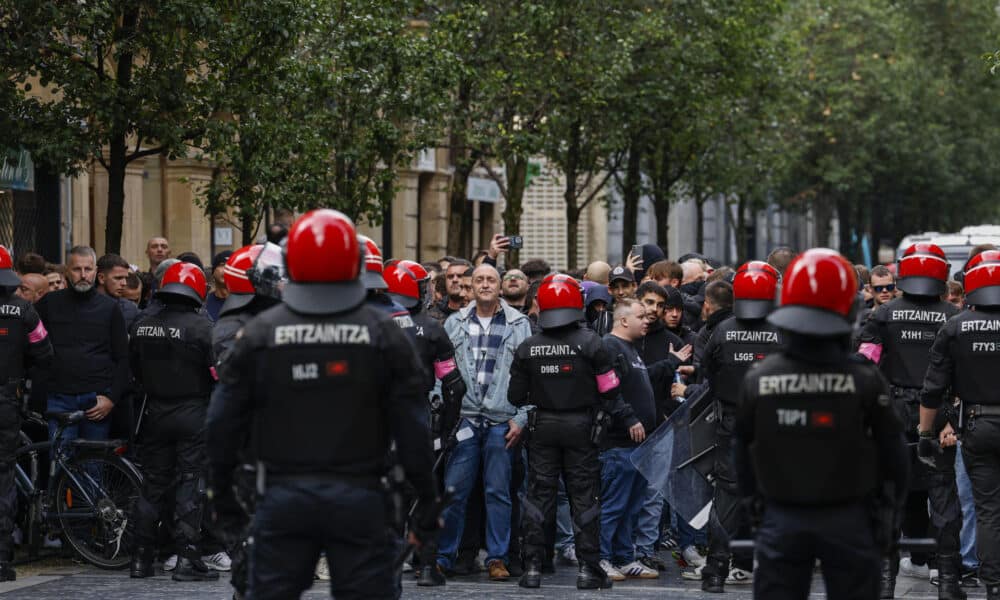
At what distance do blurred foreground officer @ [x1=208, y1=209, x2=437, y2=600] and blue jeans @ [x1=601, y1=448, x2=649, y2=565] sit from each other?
5692mm

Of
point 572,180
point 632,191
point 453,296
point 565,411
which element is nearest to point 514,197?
point 572,180

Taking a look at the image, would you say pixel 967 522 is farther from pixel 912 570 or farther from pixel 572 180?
pixel 572 180

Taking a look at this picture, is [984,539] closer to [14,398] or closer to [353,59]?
[14,398]

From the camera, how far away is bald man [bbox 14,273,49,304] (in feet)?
41.8

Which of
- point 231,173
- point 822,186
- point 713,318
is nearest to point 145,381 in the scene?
point 713,318

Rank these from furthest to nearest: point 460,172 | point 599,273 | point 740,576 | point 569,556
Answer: point 460,172, point 599,273, point 569,556, point 740,576

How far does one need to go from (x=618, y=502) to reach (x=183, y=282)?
124 inches

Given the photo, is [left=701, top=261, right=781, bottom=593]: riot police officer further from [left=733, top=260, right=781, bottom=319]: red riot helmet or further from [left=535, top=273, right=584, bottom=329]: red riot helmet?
[left=535, top=273, right=584, bottom=329]: red riot helmet

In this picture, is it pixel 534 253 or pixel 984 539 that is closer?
pixel 984 539

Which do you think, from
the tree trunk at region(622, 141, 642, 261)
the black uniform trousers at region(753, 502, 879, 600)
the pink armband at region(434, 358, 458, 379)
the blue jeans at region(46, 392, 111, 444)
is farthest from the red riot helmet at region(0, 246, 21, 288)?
the tree trunk at region(622, 141, 642, 261)

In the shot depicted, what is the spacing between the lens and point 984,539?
33.1ft

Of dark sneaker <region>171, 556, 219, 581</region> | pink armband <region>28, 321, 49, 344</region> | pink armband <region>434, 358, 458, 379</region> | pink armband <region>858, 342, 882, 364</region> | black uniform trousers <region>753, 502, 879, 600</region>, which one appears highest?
pink armband <region>28, 321, 49, 344</region>

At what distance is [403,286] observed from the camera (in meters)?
11.4

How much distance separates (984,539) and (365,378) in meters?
4.92
